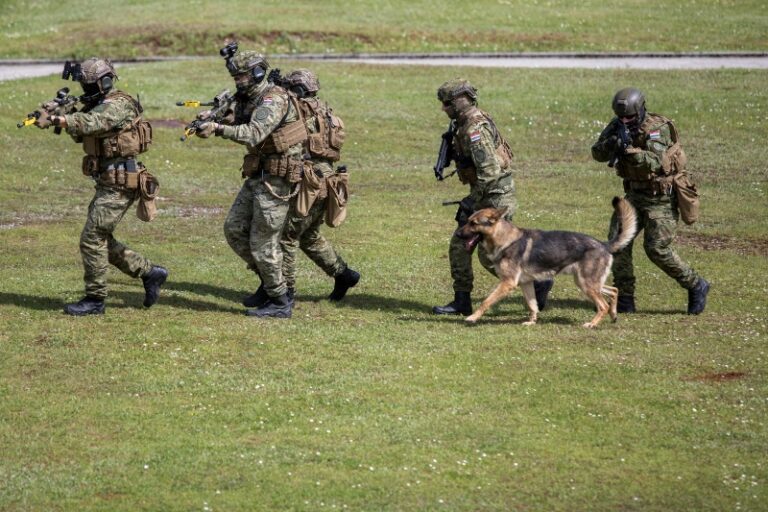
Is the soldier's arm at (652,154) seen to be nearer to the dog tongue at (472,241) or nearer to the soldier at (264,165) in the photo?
the dog tongue at (472,241)

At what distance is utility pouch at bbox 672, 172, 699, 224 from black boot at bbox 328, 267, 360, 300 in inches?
150

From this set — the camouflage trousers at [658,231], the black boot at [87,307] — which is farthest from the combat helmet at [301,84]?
the camouflage trousers at [658,231]

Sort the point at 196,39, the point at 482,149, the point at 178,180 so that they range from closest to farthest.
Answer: the point at 482,149, the point at 178,180, the point at 196,39

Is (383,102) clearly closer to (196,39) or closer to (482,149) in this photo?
(196,39)

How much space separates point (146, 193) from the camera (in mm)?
13414

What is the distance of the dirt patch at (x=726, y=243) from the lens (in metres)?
18.4

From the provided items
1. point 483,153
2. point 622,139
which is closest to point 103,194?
point 483,153

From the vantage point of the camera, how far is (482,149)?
13.6 metres

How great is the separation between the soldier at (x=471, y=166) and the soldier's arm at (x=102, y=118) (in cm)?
336

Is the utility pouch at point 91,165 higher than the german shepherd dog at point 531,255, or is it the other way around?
the utility pouch at point 91,165

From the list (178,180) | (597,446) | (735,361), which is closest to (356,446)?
(597,446)

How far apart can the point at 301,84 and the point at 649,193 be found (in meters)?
4.10

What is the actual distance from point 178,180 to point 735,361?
1336 centimetres

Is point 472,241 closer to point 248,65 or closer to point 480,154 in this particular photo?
point 480,154
